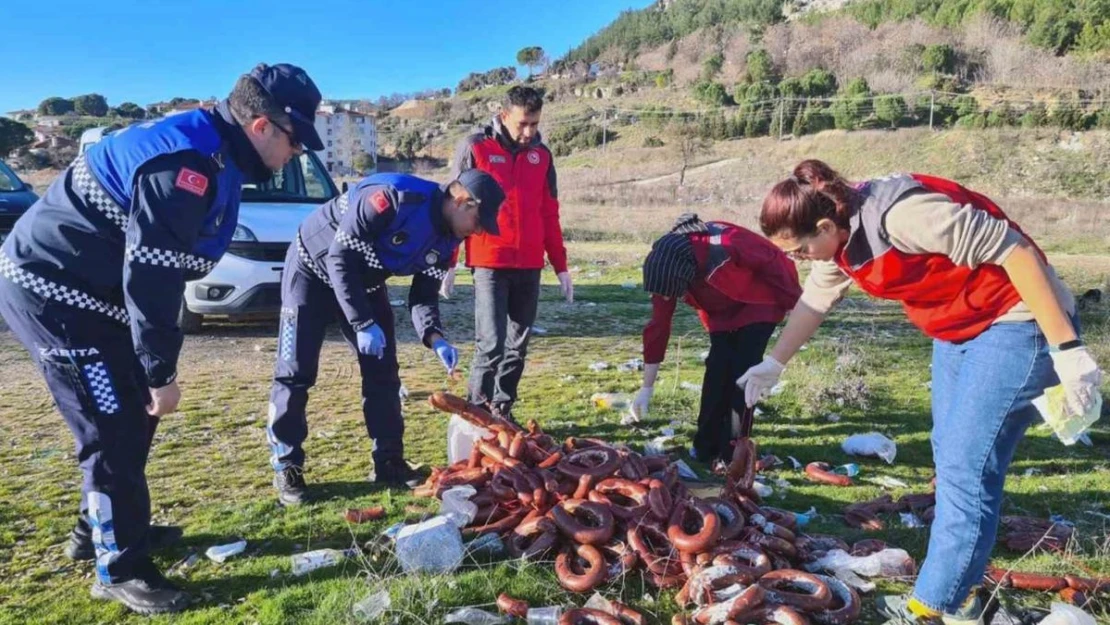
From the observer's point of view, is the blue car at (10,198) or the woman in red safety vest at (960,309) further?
the blue car at (10,198)

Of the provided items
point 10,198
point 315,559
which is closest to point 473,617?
point 315,559

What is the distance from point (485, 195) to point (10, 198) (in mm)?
11096

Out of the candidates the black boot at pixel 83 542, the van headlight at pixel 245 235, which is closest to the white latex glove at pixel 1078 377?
the black boot at pixel 83 542

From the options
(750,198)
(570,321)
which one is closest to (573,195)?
(750,198)

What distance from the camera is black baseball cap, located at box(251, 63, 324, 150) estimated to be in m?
2.91

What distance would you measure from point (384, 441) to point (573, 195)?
3365 cm

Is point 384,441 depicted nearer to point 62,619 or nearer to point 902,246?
point 62,619

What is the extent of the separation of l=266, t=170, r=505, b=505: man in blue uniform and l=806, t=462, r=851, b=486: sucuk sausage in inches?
86.9

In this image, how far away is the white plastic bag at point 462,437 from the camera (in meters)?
4.34

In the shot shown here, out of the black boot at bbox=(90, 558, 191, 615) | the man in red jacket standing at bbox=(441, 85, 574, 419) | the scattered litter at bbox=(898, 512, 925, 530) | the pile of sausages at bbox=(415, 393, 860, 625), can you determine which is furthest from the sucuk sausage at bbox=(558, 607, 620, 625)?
the man in red jacket standing at bbox=(441, 85, 574, 419)

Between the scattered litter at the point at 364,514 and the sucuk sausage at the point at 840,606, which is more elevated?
the scattered litter at the point at 364,514

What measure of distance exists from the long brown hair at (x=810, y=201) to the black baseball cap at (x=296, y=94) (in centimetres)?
174

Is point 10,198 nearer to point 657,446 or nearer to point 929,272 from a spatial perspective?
point 657,446

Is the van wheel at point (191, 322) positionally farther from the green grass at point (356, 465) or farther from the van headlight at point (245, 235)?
the van headlight at point (245, 235)
